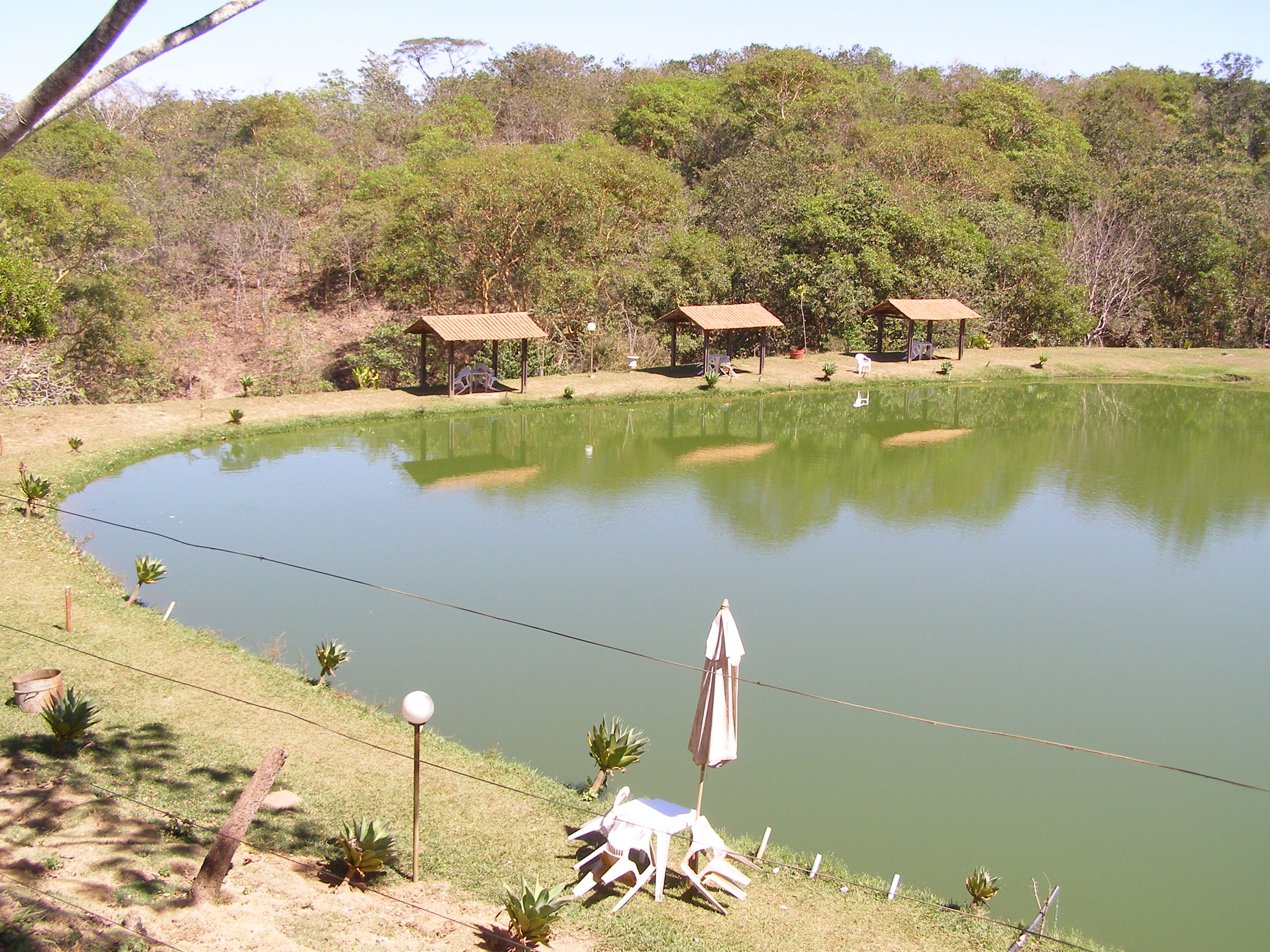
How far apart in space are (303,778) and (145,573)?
506 centimetres

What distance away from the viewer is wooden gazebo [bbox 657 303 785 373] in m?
27.0

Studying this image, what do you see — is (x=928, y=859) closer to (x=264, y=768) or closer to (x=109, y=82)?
(x=264, y=768)

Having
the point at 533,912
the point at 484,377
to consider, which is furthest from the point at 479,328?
the point at 533,912

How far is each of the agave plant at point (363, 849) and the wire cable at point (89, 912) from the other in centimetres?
116

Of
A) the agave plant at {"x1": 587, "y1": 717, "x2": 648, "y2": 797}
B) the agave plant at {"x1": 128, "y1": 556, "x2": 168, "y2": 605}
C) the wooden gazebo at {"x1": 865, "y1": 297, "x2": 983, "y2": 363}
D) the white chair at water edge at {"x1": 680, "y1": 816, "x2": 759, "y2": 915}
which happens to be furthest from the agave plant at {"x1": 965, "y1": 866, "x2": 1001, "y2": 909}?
the wooden gazebo at {"x1": 865, "y1": 297, "x2": 983, "y2": 363}

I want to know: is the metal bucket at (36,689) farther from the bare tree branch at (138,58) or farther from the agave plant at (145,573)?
the bare tree branch at (138,58)

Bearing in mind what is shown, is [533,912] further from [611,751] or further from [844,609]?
[844,609]

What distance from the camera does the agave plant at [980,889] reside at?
22.1 ft

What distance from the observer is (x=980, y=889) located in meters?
6.73

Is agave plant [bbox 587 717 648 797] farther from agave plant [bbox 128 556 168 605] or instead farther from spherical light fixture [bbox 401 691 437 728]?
agave plant [bbox 128 556 168 605]

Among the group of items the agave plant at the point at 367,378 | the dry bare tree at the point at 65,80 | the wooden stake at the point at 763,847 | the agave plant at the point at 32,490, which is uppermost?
the dry bare tree at the point at 65,80

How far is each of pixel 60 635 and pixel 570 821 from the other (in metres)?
6.07

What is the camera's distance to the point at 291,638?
11.2 m

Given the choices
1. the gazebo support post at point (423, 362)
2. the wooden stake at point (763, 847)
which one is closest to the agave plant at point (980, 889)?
the wooden stake at point (763, 847)
